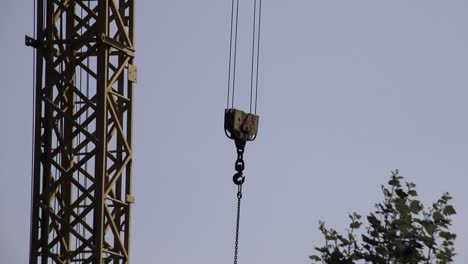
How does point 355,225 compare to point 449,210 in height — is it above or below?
below

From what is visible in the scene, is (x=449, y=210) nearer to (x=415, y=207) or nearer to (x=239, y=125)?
(x=415, y=207)

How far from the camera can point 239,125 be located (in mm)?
29734

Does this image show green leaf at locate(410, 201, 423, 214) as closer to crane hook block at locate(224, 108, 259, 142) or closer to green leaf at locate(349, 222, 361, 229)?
green leaf at locate(349, 222, 361, 229)

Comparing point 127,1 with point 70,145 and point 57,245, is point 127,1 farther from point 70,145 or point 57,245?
point 57,245

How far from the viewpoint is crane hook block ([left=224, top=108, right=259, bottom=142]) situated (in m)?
29.6

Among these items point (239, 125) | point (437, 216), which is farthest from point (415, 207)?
point (239, 125)

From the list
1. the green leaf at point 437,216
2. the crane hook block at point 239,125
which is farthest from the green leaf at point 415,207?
the crane hook block at point 239,125

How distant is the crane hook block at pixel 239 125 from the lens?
97.0ft

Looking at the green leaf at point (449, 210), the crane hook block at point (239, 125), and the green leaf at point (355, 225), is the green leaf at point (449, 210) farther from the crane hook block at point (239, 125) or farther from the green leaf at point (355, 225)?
the crane hook block at point (239, 125)

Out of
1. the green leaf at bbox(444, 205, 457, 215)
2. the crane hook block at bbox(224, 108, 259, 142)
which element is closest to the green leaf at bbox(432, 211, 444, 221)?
the green leaf at bbox(444, 205, 457, 215)

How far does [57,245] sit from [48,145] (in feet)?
7.18

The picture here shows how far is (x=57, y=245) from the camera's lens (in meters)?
33.4

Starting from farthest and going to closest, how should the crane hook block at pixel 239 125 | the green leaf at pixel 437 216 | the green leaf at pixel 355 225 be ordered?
the crane hook block at pixel 239 125
the green leaf at pixel 355 225
the green leaf at pixel 437 216

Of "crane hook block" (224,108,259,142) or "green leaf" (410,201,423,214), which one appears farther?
"crane hook block" (224,108,259,142)
